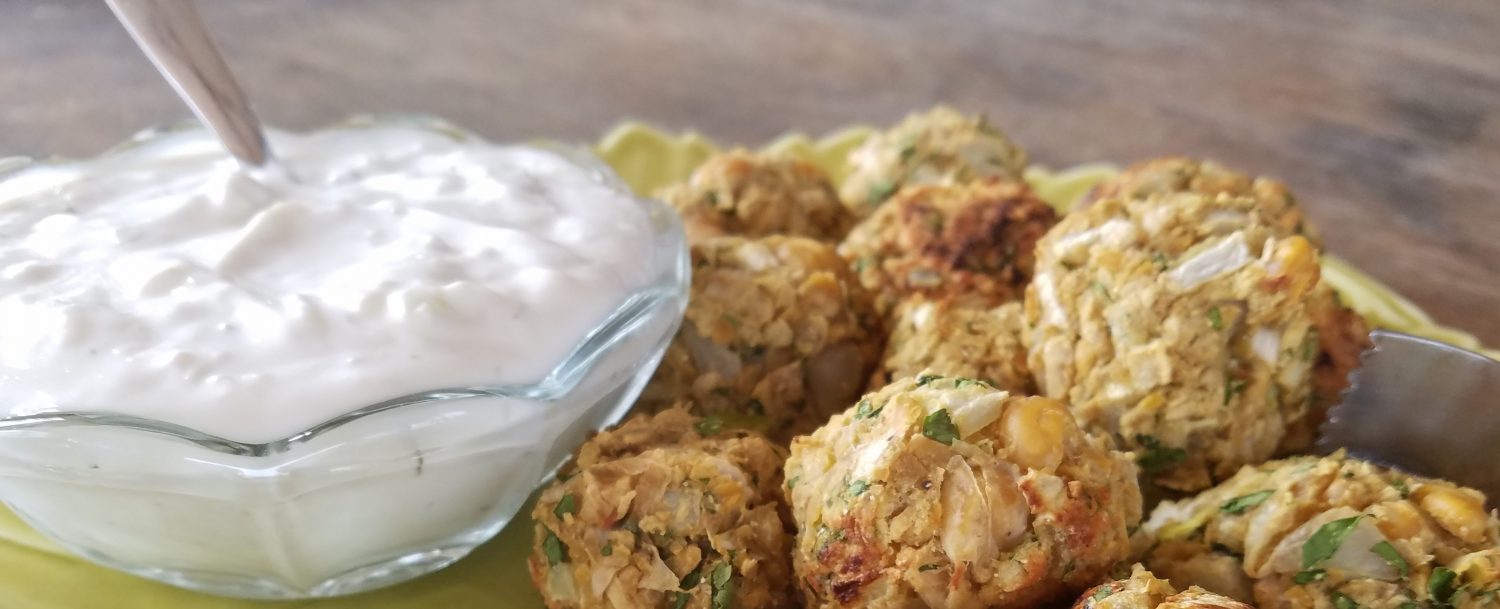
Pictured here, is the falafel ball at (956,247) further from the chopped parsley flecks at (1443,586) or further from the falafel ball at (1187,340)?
the chopped parsley flecks at (1443,586)

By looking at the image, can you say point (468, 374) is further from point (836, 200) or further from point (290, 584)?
point (836, 200)

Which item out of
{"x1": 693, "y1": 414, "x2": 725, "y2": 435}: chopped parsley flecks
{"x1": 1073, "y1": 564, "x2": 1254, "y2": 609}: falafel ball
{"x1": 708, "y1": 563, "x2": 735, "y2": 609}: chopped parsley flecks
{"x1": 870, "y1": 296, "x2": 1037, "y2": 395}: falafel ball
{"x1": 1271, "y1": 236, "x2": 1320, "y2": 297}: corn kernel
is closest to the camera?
{"x1": 1073, "y1": 564, "x2": 1254, "y2": 609}: falafel ball

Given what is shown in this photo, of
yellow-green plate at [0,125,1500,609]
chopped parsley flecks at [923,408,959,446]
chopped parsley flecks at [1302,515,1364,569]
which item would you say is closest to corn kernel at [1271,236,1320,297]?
chopped parsley flecks at [1302,515,1364,569]

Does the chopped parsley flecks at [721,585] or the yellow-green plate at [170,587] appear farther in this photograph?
the yellow-green plate at [170,587]

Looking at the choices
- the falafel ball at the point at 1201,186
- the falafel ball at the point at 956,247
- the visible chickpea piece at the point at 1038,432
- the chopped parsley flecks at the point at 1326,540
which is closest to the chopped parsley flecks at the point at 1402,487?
the chopped parsley flecks at the point at 1326,540

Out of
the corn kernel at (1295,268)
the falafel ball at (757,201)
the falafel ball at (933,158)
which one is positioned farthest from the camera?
the falafel ball at (933,158)

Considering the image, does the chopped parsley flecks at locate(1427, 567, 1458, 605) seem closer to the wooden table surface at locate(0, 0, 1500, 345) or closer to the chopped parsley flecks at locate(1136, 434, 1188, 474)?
the chopped parsley flecks at locate(1136, 434, 1188, 474)
